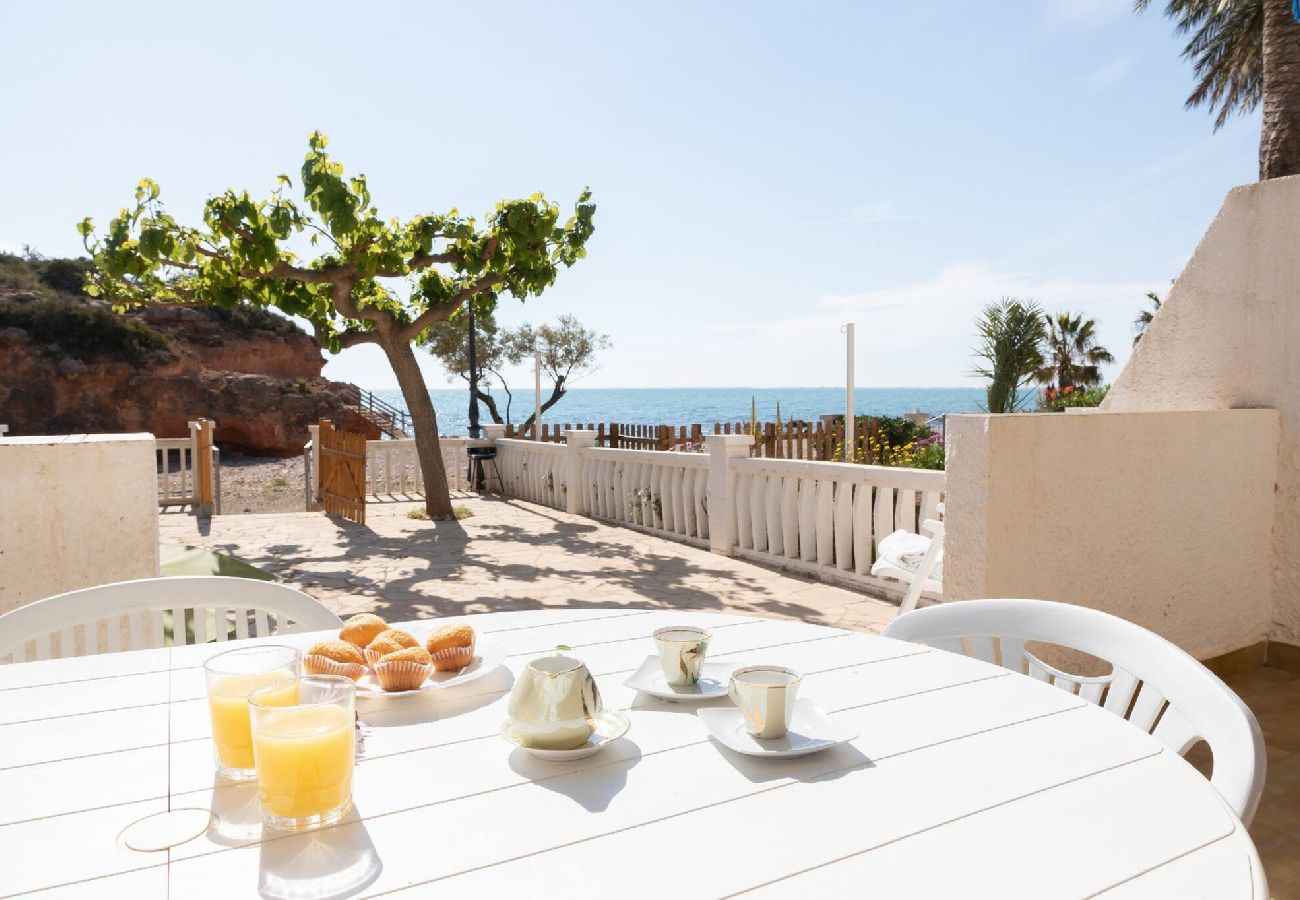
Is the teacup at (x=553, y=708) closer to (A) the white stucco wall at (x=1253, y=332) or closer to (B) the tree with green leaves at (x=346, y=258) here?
(A) the white stucco wall at (x=1253, y=332)

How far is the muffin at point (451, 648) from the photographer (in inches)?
46.7

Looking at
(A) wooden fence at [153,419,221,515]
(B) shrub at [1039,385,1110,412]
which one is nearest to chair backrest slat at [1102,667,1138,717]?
(A) wooden fence at [153,419,221,515]

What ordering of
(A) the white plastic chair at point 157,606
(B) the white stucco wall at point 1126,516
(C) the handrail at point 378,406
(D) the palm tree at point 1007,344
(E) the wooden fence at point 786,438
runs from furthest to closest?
(C) the handrail at point 378,406 < (E) the wooden fence at point 786,438 < (D) the palm tree at point 1007,344 < (B) the white stucco wall at point 1126,516 < (A) the white plastic chair at point 157,606

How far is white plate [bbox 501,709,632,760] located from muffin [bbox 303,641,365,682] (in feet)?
0.98

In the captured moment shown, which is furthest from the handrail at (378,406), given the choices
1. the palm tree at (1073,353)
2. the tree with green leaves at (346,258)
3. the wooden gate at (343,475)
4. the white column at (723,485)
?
the white column at (723,485)

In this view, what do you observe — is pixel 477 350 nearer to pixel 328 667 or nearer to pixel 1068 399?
pixel 1068 399

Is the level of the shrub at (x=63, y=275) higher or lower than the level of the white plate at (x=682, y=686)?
higher

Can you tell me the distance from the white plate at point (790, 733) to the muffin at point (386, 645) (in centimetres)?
47

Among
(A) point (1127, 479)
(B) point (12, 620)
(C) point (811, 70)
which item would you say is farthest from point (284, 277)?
(A) point (1127, 479)

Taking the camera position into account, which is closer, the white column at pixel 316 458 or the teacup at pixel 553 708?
the teacup at pixel 553 708

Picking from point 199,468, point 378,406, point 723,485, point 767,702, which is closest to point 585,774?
point 767,702

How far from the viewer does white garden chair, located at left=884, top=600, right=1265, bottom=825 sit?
38.5 inches

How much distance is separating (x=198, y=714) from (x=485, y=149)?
43.2 feet

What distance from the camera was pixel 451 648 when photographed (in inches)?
46.9
